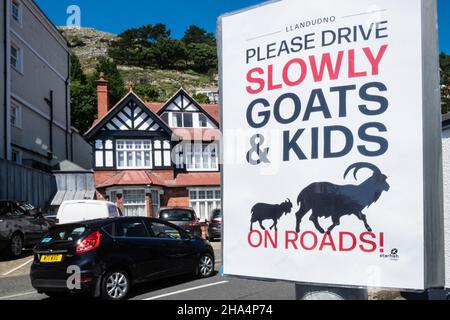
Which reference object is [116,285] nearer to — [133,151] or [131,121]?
[133,151]

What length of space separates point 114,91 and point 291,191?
7212 cm

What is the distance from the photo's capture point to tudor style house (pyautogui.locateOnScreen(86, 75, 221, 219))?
1177 inches

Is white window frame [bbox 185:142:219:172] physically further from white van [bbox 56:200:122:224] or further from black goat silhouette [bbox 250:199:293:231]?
black goat silhouette [bbox 250:199:293:231]

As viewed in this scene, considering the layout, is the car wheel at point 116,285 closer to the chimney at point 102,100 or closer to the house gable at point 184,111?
the house gable at point 184,111

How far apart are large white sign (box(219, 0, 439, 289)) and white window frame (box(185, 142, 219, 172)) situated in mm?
30222

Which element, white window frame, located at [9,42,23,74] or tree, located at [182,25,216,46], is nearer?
white window frame, located at [9,42,23,74]

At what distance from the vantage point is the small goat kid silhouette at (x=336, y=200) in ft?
6.43

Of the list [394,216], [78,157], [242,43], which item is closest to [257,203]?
[394,216]

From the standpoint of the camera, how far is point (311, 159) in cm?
210

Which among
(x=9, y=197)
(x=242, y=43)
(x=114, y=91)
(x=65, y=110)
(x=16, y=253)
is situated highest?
(x=114, y=91)

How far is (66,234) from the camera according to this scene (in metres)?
9.05

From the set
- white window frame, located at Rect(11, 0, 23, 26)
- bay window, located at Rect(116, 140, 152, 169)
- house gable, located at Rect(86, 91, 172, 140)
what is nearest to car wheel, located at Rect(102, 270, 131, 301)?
white window frame, located at Rect(11, 0, 23, 26)

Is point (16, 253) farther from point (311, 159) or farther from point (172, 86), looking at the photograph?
point (172, 86)

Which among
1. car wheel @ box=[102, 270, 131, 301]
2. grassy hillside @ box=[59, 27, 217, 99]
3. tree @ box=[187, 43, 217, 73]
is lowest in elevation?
car wheel @ box=[102, 270, 131, 301]
